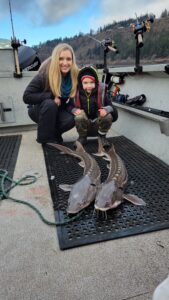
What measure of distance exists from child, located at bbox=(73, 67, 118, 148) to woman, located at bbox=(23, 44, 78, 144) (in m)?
0.13

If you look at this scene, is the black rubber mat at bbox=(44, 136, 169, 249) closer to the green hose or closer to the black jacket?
the green hose

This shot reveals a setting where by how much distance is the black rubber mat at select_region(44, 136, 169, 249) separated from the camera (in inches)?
77.9

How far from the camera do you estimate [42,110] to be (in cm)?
378

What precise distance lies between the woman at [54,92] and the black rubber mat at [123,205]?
50 cm

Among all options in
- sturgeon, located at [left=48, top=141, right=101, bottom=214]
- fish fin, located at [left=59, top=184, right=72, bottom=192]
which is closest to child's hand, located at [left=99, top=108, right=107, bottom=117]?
sturgeon, located at [left=48, top=141, right=101, bottom=214]

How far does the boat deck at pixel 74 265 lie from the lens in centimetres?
153

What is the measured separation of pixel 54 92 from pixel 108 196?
2.00 metres

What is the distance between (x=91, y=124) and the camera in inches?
155

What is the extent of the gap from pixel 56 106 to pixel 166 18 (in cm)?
301

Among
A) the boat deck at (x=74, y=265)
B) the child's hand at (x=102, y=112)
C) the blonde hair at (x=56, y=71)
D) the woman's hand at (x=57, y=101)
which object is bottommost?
the boat deck at (x=74, y=265)

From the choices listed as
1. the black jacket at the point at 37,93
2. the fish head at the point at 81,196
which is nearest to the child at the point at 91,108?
the black jacket at the point at 37,93

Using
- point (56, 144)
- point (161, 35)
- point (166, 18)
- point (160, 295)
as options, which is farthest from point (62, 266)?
point (166, 18)

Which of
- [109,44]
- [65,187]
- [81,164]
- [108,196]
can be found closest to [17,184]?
[65,187]

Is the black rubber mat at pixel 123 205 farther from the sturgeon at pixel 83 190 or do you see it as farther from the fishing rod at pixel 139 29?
the fishing rod at pixel 139 29
